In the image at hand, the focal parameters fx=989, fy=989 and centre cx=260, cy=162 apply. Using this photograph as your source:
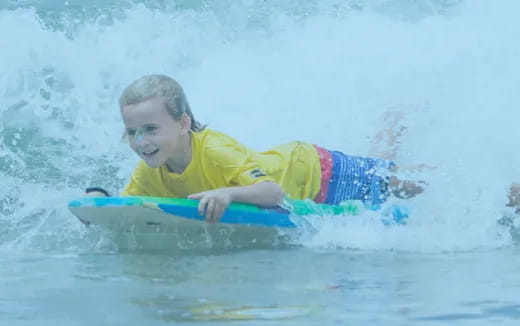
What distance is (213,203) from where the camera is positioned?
4520mm

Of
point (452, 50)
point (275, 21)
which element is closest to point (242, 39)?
point (275, 21)

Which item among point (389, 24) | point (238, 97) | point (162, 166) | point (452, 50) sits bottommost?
point (162, 166)

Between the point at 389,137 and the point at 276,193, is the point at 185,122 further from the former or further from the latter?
the point at 389,137

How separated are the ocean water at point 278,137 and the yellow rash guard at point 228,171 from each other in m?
0.34

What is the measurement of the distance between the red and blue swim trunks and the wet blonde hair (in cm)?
91

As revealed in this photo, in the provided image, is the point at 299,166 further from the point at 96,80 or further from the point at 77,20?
the point at 77,20

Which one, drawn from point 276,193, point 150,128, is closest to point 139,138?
point 150,128

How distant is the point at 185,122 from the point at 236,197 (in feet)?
1.52

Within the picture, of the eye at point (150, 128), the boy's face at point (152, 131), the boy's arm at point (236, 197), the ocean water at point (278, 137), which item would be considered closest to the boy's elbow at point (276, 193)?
the boy's arm at point (236, 197)

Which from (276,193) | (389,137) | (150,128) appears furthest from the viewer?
(389,137)

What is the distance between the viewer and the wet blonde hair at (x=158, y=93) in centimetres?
462

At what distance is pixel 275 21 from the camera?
34.6 ft

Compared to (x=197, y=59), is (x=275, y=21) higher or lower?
higher

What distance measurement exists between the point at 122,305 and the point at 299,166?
211 cm
